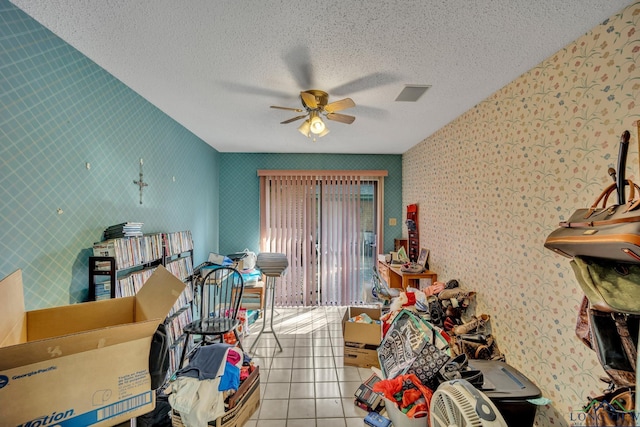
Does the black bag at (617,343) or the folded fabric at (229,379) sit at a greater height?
the black bag at (617,343)

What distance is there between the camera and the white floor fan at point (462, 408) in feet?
3.86

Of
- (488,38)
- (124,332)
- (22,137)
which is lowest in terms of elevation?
(124,332)

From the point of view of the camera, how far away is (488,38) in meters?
1.55

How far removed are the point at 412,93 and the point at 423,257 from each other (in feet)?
7.66

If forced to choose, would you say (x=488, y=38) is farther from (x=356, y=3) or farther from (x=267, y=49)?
(x=267, y=49)

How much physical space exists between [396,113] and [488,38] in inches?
48.9

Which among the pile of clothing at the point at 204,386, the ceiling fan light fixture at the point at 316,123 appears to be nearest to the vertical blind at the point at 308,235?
the ceiling fan light fixture at the point at 316,123

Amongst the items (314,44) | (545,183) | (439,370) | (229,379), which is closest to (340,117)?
(314,44)

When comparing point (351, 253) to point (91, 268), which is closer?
point (91, 268)

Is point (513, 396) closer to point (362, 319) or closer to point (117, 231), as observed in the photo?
point (362, 319)

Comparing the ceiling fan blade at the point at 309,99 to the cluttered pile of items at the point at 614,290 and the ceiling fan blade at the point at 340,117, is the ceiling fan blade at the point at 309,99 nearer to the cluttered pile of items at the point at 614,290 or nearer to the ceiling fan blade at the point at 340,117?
the ceiling fan blade at the point at 340,117

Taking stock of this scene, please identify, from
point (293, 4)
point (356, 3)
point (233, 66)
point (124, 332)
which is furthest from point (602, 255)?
point (233, 66)

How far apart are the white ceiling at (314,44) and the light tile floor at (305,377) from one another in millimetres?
2661

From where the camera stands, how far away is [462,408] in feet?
4.09
